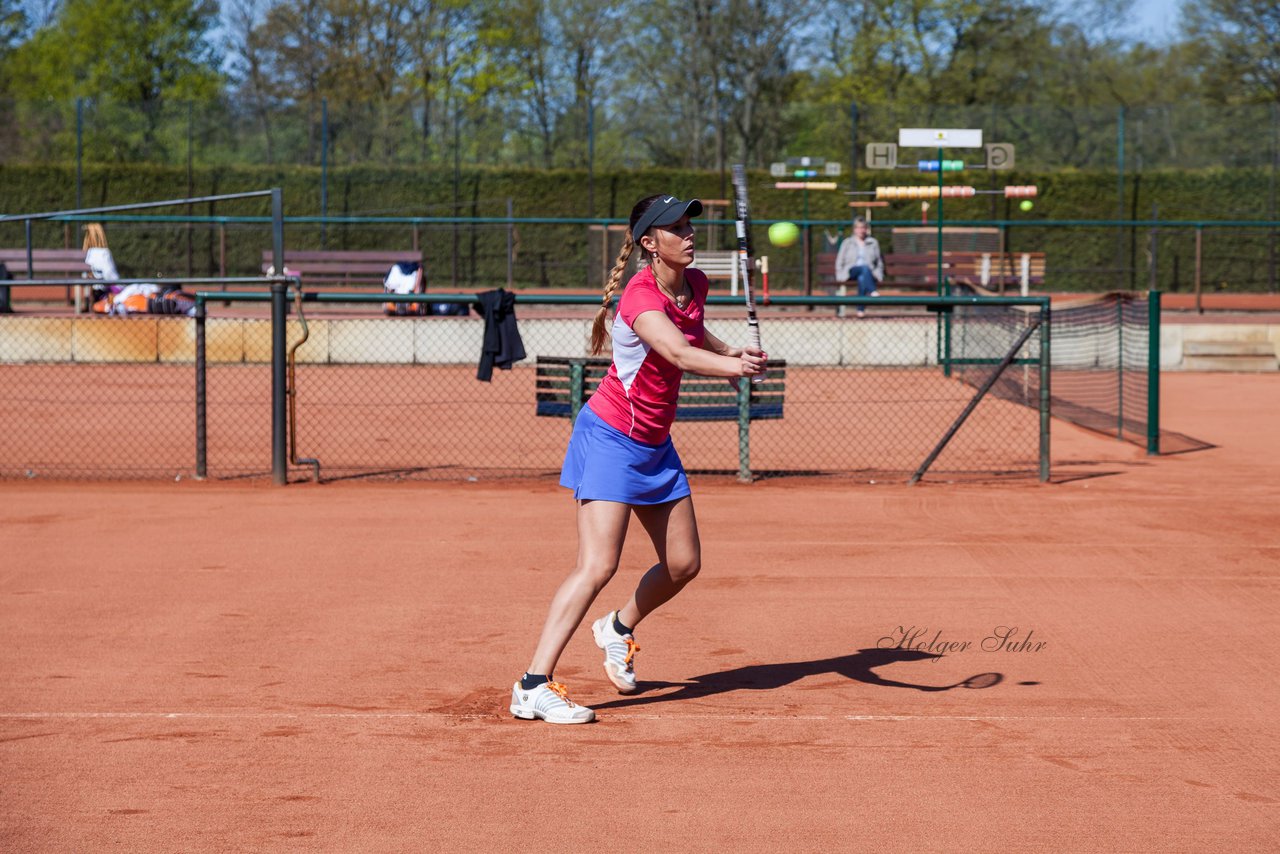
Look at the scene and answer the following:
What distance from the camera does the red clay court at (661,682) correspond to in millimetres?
4637

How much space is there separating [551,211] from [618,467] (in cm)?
2794

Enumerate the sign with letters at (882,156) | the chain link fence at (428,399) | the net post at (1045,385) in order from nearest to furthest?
the net post at (1045,385)
the chain link fence at (428,399)
the sign with letters at (882,156)

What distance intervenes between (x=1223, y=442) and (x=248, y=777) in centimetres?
1132

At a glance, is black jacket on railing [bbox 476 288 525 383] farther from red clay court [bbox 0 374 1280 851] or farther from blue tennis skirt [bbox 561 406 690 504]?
blue tennis skirt [bbox 561 406 690 504]

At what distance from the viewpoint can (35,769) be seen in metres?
5.07

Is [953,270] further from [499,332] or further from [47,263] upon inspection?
[499,332]

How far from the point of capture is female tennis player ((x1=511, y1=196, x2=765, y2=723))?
17.7 feet

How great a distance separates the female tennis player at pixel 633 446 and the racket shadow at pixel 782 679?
456 millimetres

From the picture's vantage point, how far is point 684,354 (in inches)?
203

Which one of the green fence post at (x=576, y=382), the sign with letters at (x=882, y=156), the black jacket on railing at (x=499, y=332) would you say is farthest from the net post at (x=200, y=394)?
the sign with letters at (x=882, y=156)

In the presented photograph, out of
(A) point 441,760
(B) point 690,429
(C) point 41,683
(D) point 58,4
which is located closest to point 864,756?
(A) point 441,760

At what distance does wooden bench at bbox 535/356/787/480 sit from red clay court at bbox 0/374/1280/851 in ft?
3.60

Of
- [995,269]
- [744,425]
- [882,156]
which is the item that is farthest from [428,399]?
[995,269]

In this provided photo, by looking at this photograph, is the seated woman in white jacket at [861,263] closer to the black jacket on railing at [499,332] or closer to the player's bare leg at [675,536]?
the black jacket on railing at [499,332]
